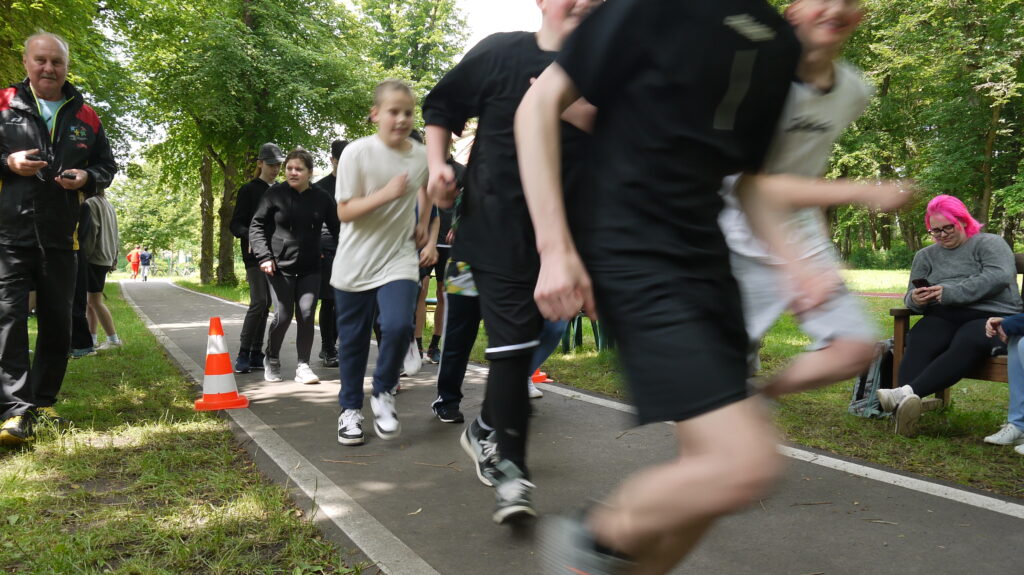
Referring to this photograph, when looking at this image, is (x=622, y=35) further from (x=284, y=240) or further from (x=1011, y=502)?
(x=284, y=240)

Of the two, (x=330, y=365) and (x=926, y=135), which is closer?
(x=330, y=365)

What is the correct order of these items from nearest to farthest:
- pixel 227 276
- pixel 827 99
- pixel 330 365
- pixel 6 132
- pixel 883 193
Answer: pixel 883 193 < pixel 827 99 < pixel 6 132 < pixel 330 365 < pixel 227 276

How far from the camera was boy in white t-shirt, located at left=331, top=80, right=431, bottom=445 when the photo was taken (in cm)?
442

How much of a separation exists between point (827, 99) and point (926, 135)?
3280cm

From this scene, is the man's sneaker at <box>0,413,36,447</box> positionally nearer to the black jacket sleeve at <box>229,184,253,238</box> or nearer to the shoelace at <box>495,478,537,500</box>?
the shoelace at <box>495,478,537,500</box>

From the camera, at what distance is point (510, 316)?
9.84 feet

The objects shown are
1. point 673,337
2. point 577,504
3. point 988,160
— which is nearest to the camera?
point 673,337

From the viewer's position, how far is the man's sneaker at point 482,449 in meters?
3.29

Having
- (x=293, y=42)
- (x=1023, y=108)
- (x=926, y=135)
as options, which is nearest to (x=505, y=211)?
(x=293, y=42)

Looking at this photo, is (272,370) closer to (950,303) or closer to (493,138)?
(493,138)

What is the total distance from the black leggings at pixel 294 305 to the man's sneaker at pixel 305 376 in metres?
0.08

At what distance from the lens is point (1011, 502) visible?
3510 millimetres

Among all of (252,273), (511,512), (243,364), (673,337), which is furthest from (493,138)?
(243,364)

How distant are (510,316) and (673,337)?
4.87 ft
